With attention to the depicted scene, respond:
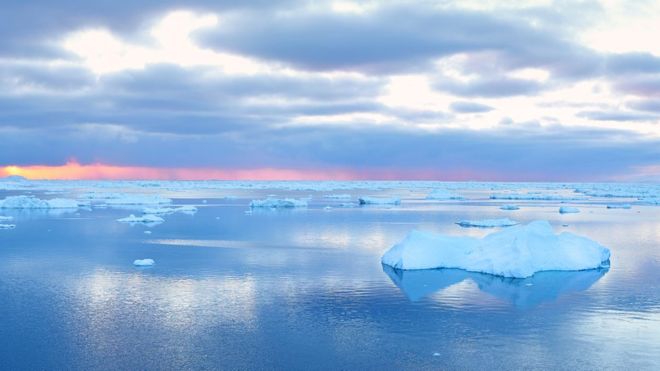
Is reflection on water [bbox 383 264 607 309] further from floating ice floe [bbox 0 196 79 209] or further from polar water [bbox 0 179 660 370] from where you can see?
floating ice floe [bbox 0 196 79 209]

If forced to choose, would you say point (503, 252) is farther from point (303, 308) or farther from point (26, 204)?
point (26, 204)

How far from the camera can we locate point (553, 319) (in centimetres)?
1367

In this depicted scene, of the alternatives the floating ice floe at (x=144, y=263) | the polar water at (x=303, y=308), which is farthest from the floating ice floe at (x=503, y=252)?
the floating ice floe at (x=144, y=263)

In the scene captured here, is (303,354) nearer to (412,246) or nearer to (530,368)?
(530,368)

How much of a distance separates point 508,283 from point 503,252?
1760 millimetres

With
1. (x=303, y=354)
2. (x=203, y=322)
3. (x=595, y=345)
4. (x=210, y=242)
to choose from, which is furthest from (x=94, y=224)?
(x=595, y=345)

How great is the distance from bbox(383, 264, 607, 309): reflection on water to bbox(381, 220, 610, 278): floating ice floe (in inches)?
11.7

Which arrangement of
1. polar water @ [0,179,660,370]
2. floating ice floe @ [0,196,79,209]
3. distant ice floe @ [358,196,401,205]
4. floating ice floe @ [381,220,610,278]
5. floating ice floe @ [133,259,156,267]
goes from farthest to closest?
distant ice floe @ [358,196,401,205], floating ice floe @ [0,196,79,209], floating ice floe @ [133,259,156,267], floating ice floe @ [381,220,610,278], polar water @ [0,179,660,370]

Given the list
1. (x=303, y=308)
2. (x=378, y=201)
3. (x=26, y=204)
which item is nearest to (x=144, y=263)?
(x=303, y=308)

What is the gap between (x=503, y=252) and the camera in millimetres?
19516

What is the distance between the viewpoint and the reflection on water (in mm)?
16077

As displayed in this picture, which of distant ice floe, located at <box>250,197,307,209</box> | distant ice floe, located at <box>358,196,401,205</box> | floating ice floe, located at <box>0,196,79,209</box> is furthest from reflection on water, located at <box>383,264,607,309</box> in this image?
distant ice floe, located at <box>358,196,401,205</box>

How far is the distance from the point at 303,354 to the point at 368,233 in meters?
19.6

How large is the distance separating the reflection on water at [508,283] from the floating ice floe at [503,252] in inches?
11.7
